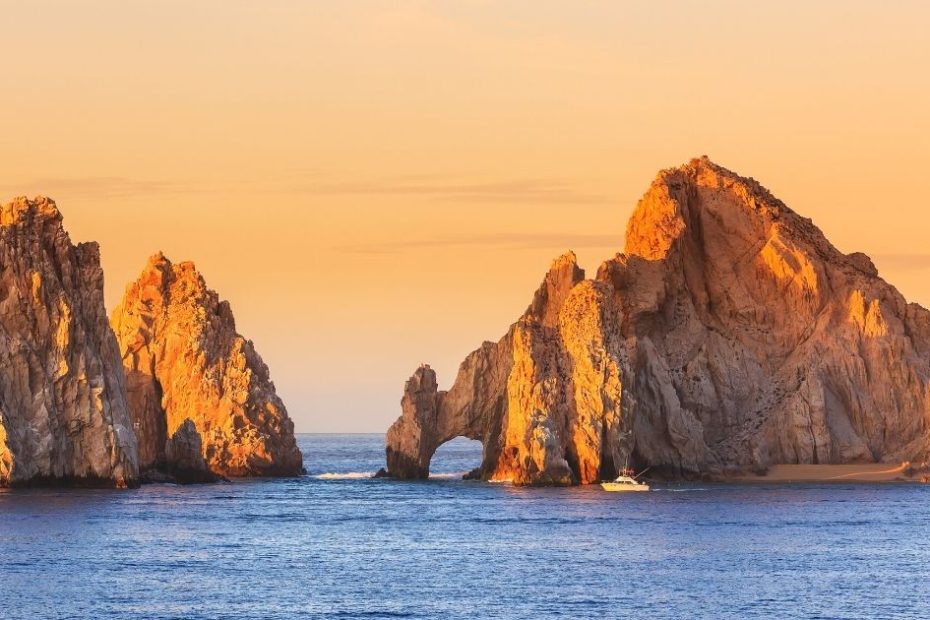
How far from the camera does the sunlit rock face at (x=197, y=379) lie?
542ft

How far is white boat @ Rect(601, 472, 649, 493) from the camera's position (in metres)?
142

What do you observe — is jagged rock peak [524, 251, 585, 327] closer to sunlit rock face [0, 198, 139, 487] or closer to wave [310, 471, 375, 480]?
wave [310, 471, 375, 480]

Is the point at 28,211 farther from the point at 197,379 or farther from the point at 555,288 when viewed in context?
the point at 555,288

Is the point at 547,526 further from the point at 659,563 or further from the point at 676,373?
the point at 676,373

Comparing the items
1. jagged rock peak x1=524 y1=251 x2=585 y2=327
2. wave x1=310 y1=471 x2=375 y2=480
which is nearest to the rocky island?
wave x1=310 y1=471 x2=375 y2=480

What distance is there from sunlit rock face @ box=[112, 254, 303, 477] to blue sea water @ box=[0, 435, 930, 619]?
21.0 metres

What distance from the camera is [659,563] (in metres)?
93.8

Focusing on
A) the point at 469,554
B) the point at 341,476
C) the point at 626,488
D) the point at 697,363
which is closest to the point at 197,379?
the point at 341,476

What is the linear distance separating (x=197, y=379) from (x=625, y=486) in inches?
1604

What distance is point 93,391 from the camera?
133875mm

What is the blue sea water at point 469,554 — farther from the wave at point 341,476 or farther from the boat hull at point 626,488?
the wave at point 341,476

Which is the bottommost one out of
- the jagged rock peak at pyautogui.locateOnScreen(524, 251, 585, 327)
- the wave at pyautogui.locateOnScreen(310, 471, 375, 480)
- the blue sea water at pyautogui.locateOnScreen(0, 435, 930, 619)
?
the blue sea water at pyautogui.locateOnScreen(0, 435, 930, 619)

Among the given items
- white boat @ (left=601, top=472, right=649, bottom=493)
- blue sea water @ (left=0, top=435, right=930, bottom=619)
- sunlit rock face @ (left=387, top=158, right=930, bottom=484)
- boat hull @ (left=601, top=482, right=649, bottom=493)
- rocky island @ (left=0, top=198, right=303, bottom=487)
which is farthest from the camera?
sunlit rock face @ (left=387, top=158, right=930, bottom=484)

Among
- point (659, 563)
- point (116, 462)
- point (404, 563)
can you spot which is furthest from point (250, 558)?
point (116, 462)
